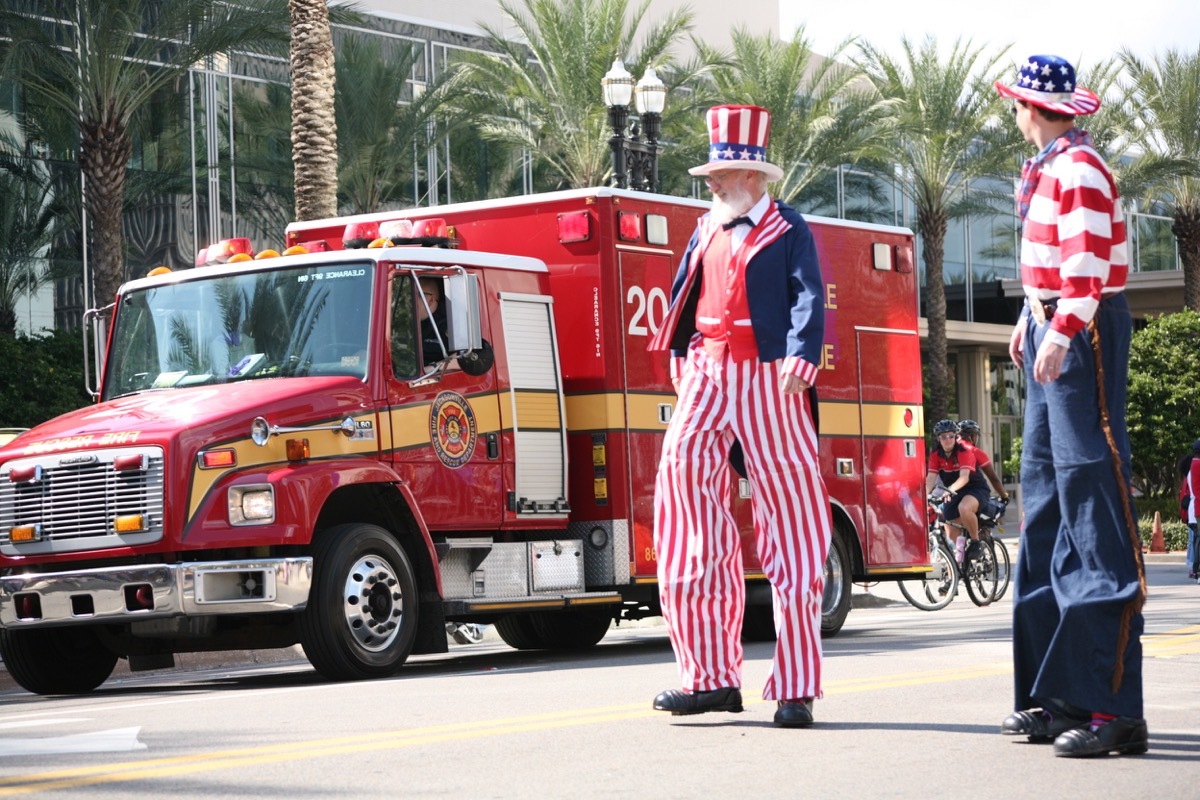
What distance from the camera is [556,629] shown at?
540 inches

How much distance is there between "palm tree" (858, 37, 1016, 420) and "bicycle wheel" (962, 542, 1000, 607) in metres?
17.9

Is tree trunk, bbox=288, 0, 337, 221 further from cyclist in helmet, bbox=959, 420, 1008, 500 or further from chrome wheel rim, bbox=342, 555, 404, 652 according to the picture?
chrome wheel rim, bbox=342, 555, 404, 652

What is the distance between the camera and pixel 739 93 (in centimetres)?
3428

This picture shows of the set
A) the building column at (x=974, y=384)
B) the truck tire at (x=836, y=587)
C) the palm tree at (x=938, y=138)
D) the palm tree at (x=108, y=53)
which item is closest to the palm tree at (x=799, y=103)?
the palm tree at (x=938, y=138)

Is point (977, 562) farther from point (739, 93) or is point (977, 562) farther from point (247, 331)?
point (739, 93)

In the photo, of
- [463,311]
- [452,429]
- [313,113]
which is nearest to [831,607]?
[452,429]

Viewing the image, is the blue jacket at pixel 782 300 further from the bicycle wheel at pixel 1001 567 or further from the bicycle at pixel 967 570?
the bicycle wheel at pixel 1001 567

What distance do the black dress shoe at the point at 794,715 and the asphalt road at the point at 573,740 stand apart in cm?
7

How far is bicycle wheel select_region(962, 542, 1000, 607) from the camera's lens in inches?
740

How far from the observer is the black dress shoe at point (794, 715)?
6.80 metres

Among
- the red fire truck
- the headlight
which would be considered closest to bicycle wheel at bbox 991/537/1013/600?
the red fire truck

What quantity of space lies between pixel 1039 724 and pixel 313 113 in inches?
589

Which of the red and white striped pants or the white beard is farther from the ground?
the white beard

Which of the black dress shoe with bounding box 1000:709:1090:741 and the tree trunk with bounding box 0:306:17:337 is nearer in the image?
the black dress shoe with bounding box 1000:709:1090:741
